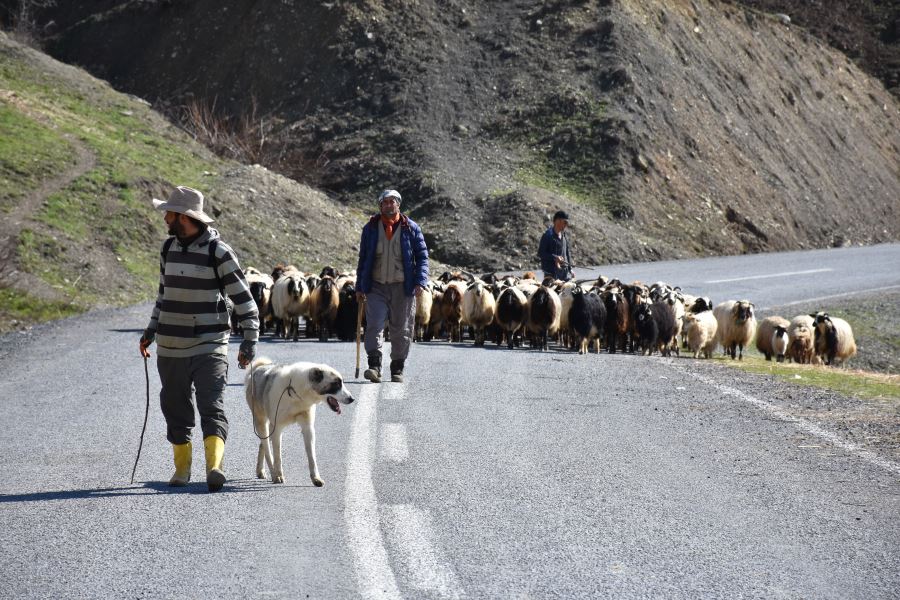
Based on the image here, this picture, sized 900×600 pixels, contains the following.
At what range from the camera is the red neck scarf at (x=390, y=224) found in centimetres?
1308

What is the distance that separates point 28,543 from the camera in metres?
6.25

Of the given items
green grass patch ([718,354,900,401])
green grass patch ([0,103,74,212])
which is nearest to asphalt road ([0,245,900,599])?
green grass patch ([718,354,900,401])

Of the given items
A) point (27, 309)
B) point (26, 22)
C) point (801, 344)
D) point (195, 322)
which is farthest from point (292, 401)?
point (26, 22)

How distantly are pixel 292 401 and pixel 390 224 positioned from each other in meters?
5.34

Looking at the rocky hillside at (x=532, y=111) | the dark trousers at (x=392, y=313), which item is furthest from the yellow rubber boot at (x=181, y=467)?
the rocky hillside at (x=532, y=111)

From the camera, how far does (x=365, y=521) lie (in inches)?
265

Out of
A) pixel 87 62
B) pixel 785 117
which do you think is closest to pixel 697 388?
pixel 785 117

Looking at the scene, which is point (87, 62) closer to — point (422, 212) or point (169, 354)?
point (422, 212)

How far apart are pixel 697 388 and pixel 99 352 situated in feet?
25.9

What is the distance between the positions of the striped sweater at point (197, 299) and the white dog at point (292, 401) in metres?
0.39

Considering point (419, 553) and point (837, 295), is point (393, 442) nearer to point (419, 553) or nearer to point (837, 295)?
point (419, 553)

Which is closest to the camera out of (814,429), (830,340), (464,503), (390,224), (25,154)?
(464,503)

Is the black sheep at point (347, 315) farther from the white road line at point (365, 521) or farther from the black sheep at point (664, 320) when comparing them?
the white road line at point (365, 521)

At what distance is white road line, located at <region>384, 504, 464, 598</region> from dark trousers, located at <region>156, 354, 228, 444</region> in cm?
150
